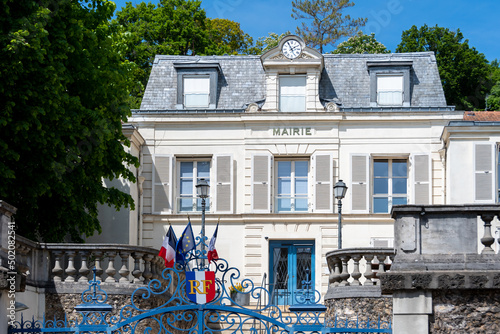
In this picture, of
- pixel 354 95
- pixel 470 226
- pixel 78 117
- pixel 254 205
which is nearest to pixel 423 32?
pixel 354 95

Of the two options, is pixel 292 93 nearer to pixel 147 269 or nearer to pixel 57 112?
pixel 57 112

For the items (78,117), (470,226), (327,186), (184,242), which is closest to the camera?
(470,226)

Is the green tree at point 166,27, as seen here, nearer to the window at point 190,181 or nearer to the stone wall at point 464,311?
the window at point 190,181

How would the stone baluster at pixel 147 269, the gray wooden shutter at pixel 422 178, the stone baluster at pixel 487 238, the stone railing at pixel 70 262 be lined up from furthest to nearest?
the gray wooden shutter at pixel 422 178 < the stone baluster at pixel 147 269 < the stone railing at pixel 70 262 < the stone baluster at pixel 487 238

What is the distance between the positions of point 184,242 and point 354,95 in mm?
16355

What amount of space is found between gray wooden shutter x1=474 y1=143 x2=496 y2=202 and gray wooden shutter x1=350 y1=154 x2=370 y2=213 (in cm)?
324

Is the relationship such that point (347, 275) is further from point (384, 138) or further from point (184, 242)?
point (384, 138)

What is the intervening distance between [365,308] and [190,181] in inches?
601

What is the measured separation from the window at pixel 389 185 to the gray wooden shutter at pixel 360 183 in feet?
1.59

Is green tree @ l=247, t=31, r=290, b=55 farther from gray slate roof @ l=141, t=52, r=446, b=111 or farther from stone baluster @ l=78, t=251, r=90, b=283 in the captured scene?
stone baluster @ l=78, t=251, r=90, b=283

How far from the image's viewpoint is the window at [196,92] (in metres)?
32.3

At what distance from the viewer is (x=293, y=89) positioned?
31625 millimetres

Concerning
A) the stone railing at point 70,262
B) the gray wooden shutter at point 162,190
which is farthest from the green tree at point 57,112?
the gray wooden shutter at point 162,190

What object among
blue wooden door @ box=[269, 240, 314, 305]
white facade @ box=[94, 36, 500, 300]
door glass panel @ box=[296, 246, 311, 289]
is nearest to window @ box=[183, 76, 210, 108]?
white facade @ box=[94, 36, 500, 300]
